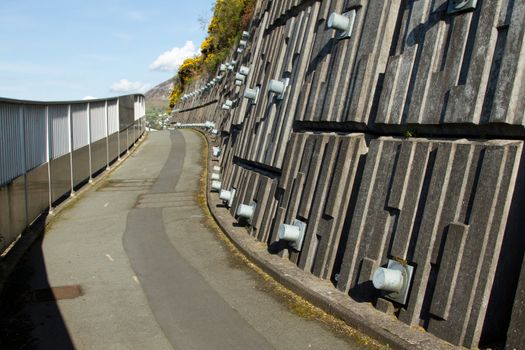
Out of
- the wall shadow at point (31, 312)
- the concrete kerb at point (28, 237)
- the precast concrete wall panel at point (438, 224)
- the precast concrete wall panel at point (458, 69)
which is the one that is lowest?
the concrete kerb at point (28, 237)

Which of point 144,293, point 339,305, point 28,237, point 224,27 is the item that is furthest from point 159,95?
point 339,305

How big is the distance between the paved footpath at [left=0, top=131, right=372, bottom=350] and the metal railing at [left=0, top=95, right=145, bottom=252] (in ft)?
2.34

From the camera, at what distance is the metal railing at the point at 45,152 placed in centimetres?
891

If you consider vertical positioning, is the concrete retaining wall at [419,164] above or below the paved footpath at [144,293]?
above

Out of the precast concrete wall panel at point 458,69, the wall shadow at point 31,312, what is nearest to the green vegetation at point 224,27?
the wall shadow at point 31,312

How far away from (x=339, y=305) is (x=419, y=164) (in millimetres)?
1790

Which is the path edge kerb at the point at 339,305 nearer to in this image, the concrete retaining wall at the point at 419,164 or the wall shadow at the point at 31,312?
the concrete retaining wall at the point at 419,164

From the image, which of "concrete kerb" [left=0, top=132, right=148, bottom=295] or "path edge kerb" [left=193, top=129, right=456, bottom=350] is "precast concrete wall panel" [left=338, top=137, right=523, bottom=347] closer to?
"path edge kerb" [left=193, top=129, right=456, bottom=350]

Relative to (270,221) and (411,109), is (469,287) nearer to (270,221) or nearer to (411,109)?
(411,109)

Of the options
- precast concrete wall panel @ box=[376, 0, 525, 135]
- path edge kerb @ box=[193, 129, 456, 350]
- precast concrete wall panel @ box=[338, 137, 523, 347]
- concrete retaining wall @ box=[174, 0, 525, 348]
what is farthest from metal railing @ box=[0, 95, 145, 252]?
precast concrete wall panel @ box=[376, 0, 525, 135]

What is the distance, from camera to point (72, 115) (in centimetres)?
1481

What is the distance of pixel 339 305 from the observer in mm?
5996

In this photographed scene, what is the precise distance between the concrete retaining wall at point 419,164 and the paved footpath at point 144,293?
3.30ft

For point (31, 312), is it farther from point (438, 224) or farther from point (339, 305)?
point (438, 224)
